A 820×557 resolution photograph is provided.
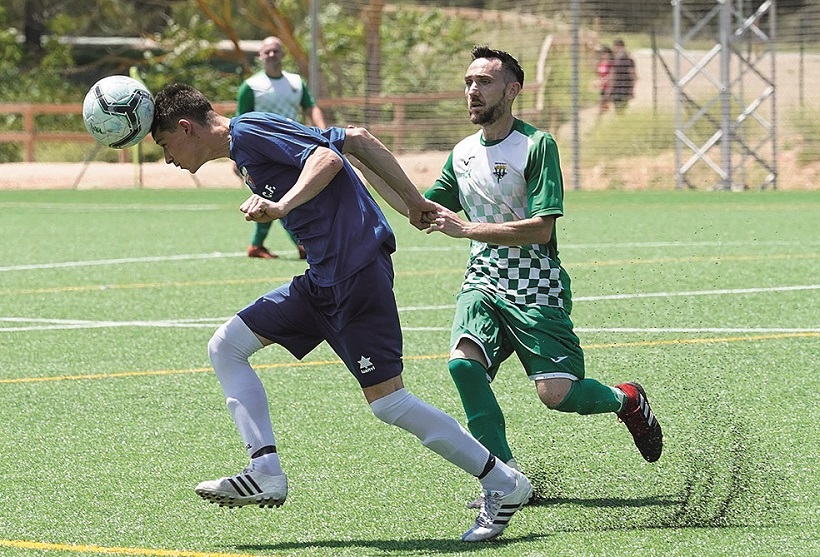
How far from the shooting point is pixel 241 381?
5492 millimetres

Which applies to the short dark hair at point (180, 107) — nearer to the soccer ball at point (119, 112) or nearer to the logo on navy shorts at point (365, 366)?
the soccer ball at point (119, 112)

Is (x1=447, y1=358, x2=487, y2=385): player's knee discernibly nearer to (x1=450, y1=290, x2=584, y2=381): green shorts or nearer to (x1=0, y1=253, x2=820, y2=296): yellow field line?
(x1=450, y1=290, x2=584, y2=381): green shorts

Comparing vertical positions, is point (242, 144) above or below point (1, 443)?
above

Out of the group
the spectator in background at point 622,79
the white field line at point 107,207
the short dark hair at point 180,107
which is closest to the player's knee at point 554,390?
the short dark hair at point 180,107

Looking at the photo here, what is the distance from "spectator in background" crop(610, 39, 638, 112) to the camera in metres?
27.8

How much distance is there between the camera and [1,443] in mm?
6848

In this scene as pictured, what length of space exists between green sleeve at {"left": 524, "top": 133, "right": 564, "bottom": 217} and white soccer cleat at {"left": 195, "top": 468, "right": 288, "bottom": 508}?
1.49m

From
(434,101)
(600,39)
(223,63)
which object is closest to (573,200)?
(434,101)

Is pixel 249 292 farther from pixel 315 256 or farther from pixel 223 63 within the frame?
pixel 223 63

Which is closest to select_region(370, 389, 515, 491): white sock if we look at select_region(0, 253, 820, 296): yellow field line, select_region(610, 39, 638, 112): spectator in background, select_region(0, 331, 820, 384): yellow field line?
select_region(0, 331, 820, 384): yellow field line

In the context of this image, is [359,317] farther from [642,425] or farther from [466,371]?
[642,425]

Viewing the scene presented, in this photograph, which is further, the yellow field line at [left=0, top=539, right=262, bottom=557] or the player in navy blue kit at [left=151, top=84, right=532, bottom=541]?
the player in navy blue kit at [left=151, top=84, right=532, bottom=541]

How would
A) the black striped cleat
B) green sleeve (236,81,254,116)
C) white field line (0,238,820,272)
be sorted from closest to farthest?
1. the black striped cleat
2. white field line (0,238,820,272)
3. green sleeve (236,81,254,116)

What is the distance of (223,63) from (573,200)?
71.8 feet
